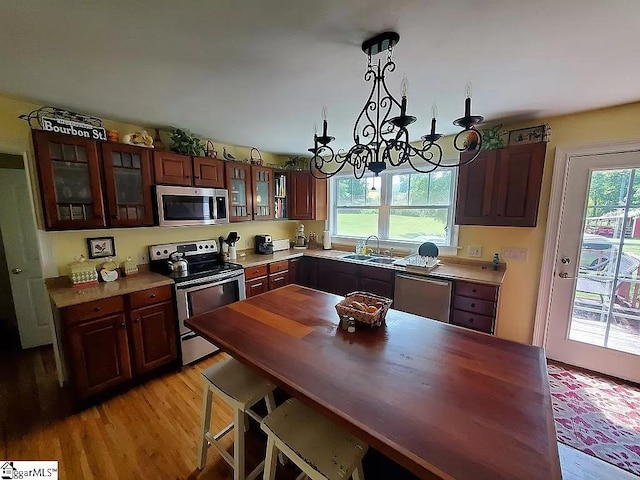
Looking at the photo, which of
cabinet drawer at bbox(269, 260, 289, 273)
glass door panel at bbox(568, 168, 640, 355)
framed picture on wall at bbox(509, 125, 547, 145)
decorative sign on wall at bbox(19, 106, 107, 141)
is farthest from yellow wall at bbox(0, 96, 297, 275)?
glass door panel at bbox(568, 168, 640, 355)

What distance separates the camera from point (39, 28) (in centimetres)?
119

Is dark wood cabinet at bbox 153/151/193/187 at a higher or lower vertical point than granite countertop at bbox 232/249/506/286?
higher

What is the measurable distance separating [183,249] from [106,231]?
0.72m

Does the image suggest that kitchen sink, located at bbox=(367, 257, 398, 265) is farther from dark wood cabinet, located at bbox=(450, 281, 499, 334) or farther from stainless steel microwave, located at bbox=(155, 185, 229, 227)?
stainless steel microwave, located at bbox=(155, 185, 229, 227)

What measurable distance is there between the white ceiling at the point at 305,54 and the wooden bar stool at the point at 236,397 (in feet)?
5.82

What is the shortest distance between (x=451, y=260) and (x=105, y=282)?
3.51m

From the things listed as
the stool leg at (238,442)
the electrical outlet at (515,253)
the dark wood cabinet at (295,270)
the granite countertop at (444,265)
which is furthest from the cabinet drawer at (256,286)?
the electrical outlet at (515,253)

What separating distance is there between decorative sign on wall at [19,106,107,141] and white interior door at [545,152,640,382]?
13.5 ft

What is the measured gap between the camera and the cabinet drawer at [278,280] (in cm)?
343

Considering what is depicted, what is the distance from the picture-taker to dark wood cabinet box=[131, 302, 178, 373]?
2287 mm

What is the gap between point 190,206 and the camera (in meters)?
2.78

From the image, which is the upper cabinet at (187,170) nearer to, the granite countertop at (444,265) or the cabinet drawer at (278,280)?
the granite countertop at (444,265)

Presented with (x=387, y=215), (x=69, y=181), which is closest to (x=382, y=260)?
(x=387, y=215)

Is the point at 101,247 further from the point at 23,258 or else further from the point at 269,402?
the point at 269,402
